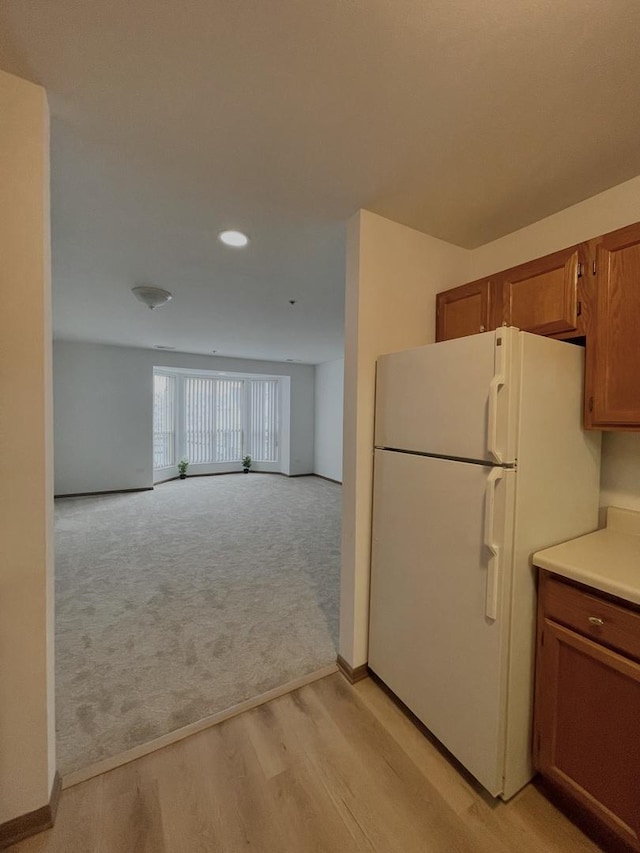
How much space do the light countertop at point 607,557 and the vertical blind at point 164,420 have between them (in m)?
6.96

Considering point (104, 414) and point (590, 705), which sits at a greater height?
point (104, 414)

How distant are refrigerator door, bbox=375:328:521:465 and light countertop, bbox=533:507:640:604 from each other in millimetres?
409

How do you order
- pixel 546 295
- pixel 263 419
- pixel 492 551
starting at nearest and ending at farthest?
pixel 492 551 < pixel 546 295 < pixel 263 419

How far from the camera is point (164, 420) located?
7219mm

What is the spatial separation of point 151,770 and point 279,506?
395 cm

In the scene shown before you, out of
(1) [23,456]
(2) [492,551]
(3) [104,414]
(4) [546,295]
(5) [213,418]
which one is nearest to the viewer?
(1) [23,456]

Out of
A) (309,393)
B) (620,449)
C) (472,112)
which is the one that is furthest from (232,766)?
(309,393)

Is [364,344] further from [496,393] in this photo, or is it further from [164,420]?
[164,420]

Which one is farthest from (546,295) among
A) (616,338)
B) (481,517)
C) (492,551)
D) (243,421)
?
(243,421)

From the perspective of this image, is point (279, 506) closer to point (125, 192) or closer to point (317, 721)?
point (317, 721)

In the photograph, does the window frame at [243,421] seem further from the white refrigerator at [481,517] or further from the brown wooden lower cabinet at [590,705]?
the brown wooden lower cabinet at [590,705]

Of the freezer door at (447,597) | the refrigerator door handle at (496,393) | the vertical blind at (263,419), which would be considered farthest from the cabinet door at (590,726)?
the vertical blind at (263,419)

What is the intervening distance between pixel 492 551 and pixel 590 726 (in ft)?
2.02

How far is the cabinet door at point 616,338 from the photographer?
4.26ft
